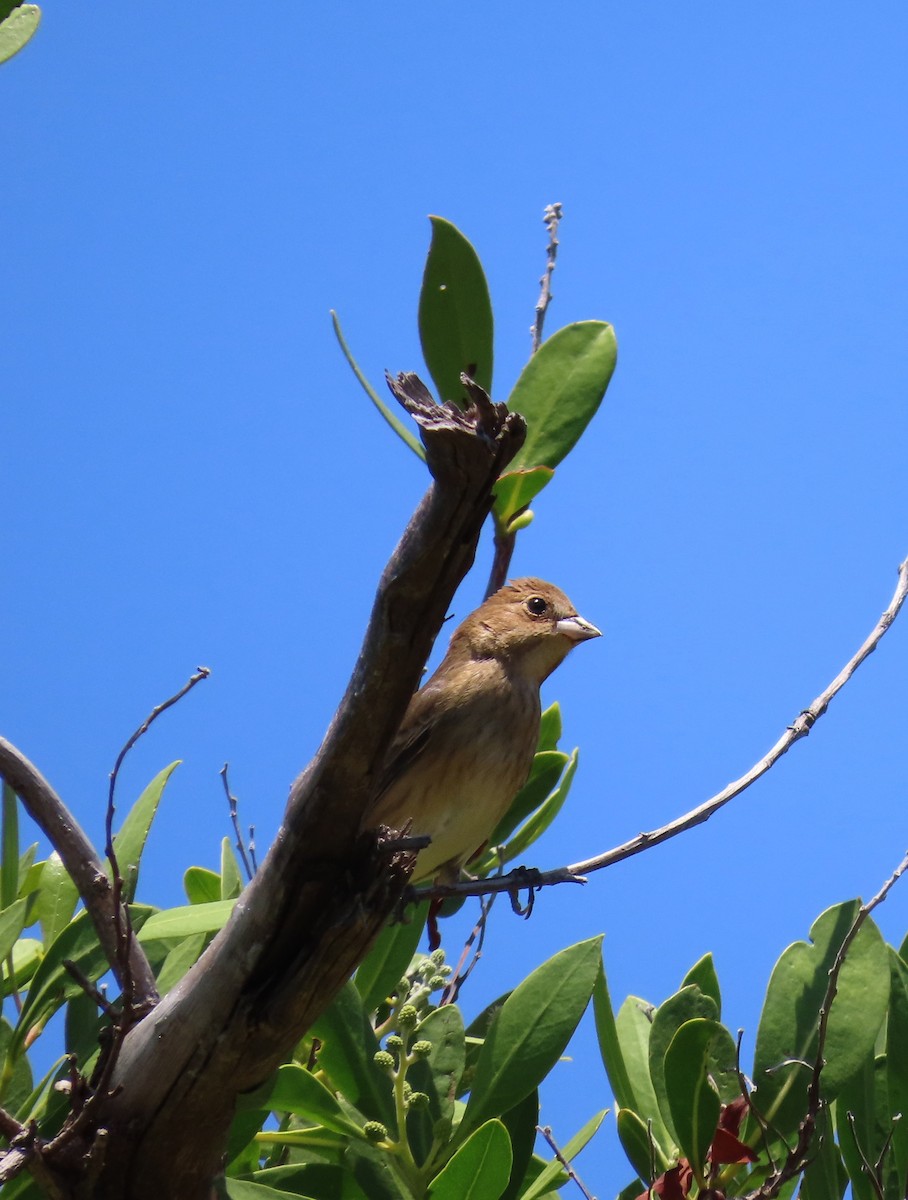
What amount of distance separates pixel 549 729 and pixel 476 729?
0.96ft

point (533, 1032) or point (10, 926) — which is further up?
point (10, 926)

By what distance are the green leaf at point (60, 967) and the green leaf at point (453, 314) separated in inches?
61.4

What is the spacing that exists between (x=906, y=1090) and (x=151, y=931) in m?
1.67

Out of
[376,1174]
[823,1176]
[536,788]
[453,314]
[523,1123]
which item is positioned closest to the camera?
[376,1174]

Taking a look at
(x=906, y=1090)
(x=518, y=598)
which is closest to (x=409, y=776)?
(x=518, y=598)

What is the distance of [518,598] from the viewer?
4.64 meters

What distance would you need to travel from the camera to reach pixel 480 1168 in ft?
8.36

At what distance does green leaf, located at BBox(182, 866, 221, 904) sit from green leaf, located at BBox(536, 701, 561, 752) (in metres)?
1.17

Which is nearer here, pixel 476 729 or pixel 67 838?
pixel 67 838

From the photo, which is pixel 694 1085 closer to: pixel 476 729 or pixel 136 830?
pixel 136 830

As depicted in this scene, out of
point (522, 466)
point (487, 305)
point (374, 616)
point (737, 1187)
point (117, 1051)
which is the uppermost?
point (487, 305)

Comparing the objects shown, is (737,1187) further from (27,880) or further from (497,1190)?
(27,880)

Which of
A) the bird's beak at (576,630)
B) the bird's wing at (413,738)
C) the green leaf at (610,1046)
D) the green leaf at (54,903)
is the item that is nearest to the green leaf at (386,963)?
the green leaf at (610,1046)

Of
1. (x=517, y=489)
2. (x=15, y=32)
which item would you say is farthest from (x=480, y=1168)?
(x=15, y=32)
